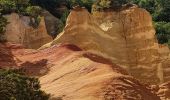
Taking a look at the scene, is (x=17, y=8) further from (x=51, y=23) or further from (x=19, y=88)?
(x=19, y=88)

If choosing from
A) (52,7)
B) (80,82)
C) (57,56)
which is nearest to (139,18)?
(57,56)

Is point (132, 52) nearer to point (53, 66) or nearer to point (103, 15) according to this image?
point (103, 15)

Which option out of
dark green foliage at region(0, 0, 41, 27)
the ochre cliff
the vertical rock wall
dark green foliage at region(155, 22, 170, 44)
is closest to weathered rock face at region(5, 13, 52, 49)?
dark green foliage at region(0, 0, 41, 27)

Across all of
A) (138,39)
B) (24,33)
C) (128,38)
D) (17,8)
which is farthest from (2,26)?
(17,8)

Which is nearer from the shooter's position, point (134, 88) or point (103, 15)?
point (134, 88)

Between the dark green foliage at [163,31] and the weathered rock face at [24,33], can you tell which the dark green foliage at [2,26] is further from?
the dark green foliage at [163,31]

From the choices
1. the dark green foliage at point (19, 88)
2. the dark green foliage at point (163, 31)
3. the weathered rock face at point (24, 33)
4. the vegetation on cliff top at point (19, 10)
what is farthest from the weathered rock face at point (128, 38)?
the dark green foliage at point (163, 31)
